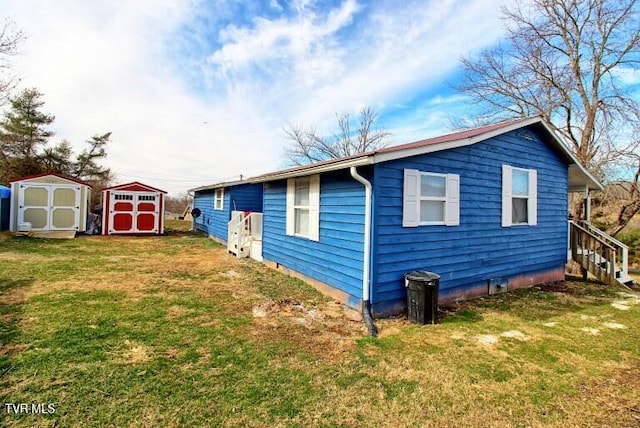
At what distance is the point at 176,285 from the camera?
20.9ft

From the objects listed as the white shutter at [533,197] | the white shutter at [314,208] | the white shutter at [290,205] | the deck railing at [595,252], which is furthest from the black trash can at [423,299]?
the deck railing at [595,252]

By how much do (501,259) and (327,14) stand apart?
8.00 meters

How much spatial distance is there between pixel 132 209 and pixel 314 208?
40.1 feet

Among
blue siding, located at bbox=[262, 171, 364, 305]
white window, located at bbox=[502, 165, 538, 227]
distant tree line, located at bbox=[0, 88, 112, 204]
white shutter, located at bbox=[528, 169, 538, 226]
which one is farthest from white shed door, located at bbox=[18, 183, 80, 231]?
white shutter, located at bbox=[528, 169, 538, 226]

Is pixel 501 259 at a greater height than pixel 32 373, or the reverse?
pixel 501 259

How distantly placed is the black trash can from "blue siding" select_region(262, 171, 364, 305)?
79 cm

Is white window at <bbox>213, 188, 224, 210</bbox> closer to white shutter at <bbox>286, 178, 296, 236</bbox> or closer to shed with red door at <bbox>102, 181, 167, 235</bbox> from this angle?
shed with red door at <bbox>102, 181, 167, 235</bbox>

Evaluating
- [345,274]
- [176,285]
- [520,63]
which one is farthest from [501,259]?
[520,63]

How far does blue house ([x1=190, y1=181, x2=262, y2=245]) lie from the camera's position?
12.5 m

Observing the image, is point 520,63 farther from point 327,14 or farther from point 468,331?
point 468,331

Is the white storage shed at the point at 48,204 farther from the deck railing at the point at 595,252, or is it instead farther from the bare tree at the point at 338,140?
the deck railing at the point at 595,252

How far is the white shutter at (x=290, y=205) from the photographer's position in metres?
7.17

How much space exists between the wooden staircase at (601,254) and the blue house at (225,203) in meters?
9.98

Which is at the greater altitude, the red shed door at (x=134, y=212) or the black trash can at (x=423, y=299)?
the red shed door at (x=134, y=212)
